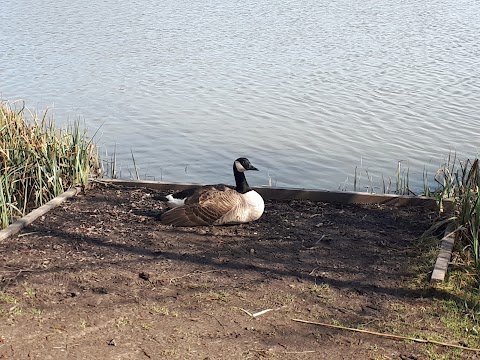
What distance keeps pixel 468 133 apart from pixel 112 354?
9537 mm

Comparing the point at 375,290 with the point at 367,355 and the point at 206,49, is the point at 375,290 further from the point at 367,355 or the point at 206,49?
the point at 206,49

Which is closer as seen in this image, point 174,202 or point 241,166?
point 174,202

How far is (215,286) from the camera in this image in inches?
207

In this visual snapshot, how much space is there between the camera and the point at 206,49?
1959 centimetres

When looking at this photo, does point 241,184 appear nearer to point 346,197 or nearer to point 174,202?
point 174,202

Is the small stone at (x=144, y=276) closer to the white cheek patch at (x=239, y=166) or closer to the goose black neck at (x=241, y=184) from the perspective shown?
the goose black neck at (x=241, y=184)

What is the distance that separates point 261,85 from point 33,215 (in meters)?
9.55

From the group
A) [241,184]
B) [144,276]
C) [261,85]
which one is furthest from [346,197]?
[261,85]

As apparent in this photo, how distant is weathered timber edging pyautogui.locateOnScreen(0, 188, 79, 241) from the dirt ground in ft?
0.28

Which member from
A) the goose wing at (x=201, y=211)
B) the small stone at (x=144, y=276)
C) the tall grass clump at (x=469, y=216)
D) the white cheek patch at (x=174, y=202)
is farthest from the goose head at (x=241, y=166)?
the small stone at (x=144, y=276)

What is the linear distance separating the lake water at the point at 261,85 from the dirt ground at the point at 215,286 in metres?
3.66

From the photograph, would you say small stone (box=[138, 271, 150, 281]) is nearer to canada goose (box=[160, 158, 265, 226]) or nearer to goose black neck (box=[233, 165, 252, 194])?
canada goose (box=[160, 158, 265, 226])

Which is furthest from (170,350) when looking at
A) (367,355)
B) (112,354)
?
(367,355)

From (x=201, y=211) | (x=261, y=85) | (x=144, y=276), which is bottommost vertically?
(x=144, y=276)
